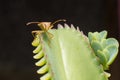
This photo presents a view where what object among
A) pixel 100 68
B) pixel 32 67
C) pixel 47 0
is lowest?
pixel 32 67

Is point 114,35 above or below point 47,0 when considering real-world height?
below

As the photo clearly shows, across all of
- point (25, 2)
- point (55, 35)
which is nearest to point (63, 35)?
point (55, 35)

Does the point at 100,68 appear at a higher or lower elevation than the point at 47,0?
lower

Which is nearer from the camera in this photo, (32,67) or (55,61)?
(55,61)

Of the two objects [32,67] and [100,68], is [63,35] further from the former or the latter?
[32,67]

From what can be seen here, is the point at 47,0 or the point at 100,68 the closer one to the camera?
the point at 100,68

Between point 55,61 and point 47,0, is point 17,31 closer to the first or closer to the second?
point 47,0
